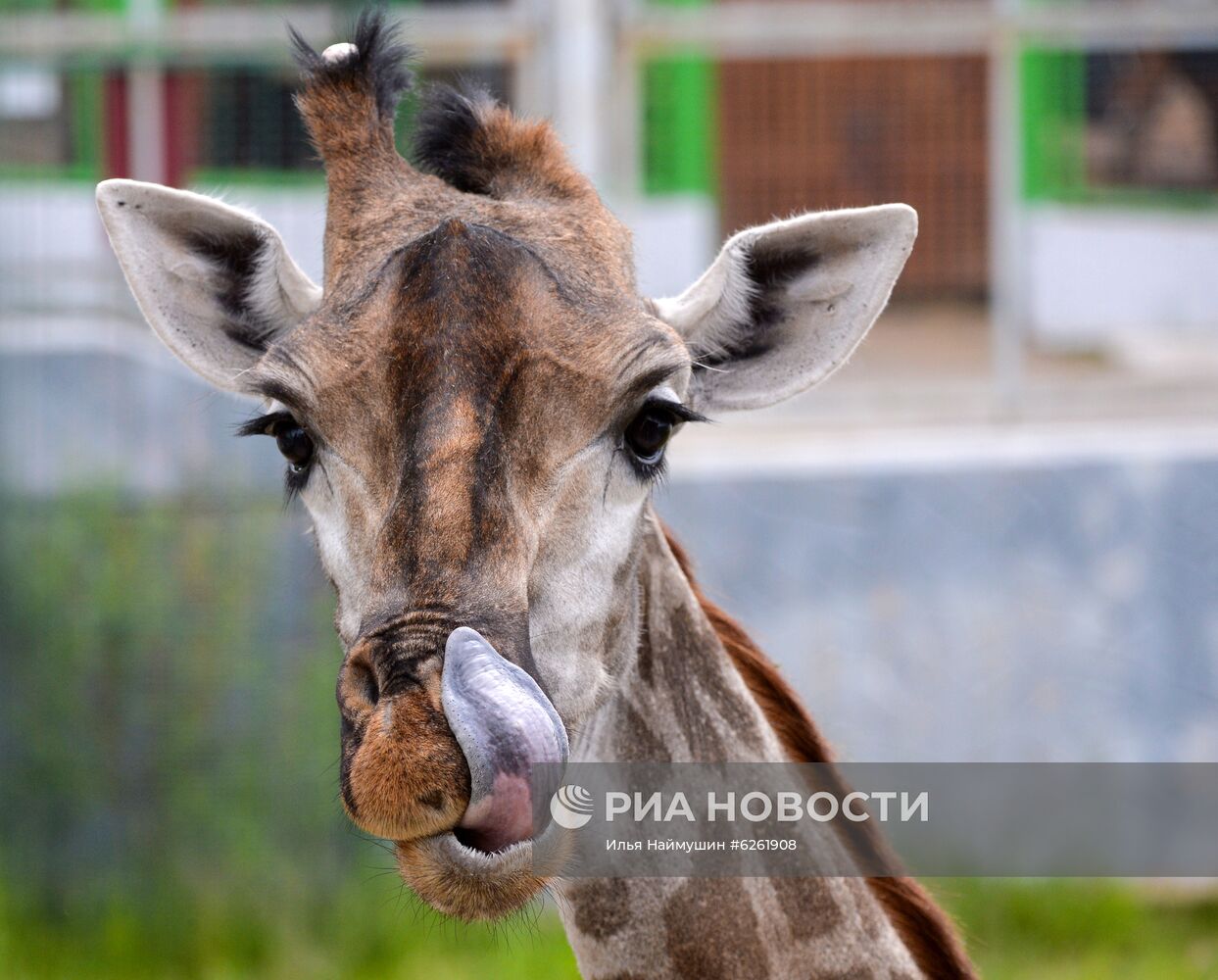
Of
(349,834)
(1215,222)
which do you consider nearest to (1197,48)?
(1215,222)

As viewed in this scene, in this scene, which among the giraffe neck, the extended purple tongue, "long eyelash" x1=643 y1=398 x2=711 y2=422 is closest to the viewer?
the extended purple tongue

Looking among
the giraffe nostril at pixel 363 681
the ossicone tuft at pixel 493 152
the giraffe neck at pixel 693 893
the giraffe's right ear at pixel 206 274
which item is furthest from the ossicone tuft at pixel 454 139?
the giraffe nostril at pixel 363 681

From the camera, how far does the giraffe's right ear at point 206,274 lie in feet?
11.1

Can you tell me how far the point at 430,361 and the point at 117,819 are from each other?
488cm

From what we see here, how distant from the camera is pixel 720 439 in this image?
26.7ft

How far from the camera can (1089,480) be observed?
773 cm

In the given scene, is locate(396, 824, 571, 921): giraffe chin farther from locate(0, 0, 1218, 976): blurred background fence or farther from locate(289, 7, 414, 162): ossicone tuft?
locate(0, 0, 1218, 976): blurred background fence

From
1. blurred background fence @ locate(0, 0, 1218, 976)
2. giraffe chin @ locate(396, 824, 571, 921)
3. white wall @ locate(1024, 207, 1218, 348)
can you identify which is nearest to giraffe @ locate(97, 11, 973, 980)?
giraffe chin @ locate(396, 824, 571, 921)
